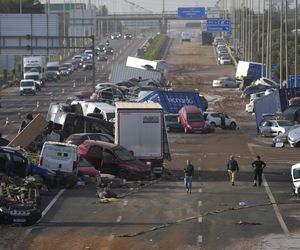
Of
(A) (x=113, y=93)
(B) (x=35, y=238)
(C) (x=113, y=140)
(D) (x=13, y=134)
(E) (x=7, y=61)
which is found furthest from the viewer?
(E) (x=7, y=61)

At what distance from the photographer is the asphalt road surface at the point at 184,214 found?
26.3 meters

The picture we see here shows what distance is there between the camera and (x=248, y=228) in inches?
1115

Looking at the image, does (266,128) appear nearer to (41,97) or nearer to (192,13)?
(41,97)

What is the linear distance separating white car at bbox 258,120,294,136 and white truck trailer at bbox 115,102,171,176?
17716 millimetres

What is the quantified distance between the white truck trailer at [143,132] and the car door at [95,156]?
118cm

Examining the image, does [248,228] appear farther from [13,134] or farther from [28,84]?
[28,84]

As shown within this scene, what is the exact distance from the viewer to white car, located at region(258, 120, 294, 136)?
57803mm

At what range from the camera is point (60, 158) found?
3756 cm

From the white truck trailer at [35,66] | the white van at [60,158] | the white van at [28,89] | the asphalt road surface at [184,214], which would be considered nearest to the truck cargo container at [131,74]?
the white van at [28,89]

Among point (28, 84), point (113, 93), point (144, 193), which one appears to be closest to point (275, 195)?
point (144, 193)

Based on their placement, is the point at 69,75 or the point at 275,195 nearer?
the point at 275,195

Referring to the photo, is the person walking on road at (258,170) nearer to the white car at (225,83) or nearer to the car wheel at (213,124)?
the car wheel at (213,124)

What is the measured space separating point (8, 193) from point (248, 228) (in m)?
6.07

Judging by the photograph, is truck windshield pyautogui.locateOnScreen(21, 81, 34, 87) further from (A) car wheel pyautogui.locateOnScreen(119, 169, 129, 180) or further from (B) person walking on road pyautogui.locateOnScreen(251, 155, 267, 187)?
(B) person walking on road pyautogui.locateOnScreen(251, 155, 267, 187)
